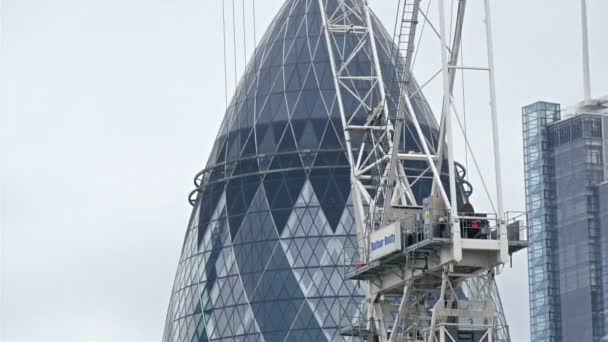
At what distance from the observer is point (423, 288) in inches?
4341

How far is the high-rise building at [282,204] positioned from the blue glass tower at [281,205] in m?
0.09

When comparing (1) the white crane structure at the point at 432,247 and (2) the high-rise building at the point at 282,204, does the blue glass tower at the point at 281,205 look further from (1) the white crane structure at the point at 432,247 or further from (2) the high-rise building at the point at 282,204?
(1) the white crane structure at the point at 432,247

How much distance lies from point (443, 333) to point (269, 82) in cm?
7393

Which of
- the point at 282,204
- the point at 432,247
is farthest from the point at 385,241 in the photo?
the point at 282,204

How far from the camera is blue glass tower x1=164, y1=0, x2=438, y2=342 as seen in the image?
6737 inches

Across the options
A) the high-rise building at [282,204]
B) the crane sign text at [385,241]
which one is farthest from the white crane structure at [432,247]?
the high-rise building at [282,204]

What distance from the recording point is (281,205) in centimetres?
17262

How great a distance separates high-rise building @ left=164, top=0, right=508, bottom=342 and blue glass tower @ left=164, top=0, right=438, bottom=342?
9cm

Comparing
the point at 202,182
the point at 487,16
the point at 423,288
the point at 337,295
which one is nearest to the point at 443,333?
the point at 423,288

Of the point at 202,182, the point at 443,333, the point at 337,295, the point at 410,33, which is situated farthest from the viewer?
the point at 202,182

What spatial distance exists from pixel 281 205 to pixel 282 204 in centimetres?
12

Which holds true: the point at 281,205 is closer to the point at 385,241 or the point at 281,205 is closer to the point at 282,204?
the point at 282,204

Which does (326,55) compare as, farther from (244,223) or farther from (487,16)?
(487,16)

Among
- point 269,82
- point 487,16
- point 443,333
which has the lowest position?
point 443,333
